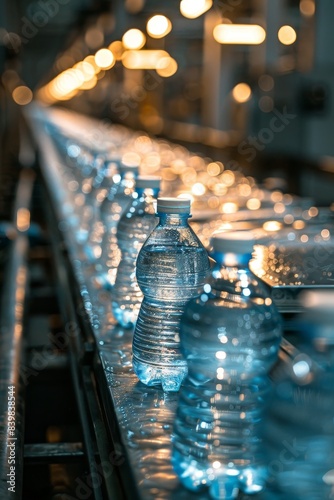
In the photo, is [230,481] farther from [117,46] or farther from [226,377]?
[117,46]

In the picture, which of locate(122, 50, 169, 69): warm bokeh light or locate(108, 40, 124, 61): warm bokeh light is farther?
locate(122, 50, 169, 69): warm bokeh light

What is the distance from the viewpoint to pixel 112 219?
104 inches

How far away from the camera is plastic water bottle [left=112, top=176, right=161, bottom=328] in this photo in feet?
6.67

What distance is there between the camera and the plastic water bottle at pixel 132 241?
2.03 meters

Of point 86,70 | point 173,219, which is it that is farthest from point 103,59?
point 173,219

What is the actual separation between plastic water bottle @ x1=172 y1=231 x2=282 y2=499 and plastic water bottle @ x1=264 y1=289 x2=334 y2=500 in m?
0.04

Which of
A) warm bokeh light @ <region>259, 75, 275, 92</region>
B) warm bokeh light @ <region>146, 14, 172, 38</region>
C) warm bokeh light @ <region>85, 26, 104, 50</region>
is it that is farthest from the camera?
warm bokeh light @ <region>85, 26, 104, 50</region>

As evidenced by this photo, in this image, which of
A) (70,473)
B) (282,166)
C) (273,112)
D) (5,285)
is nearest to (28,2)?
(273,112)

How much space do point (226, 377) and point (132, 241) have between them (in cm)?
98

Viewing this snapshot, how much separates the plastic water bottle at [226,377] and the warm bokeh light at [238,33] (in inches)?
380

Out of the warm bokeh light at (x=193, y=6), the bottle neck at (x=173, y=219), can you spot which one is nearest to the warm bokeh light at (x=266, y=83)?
the warm bokeh light at (x=193, y=6)

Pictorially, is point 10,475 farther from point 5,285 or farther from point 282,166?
point 282,166

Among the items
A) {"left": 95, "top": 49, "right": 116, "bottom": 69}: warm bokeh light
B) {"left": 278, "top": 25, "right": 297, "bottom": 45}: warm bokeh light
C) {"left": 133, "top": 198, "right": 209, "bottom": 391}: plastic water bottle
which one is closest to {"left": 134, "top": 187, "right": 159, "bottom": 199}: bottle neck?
{"left": 133, "top": 198, "right": 209, "bottom": 391}: plastic water bottle

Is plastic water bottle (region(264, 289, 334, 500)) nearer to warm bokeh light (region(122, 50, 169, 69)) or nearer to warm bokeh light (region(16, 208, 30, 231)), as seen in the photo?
warm bokeh light (region(16, 208, 30, 231))
